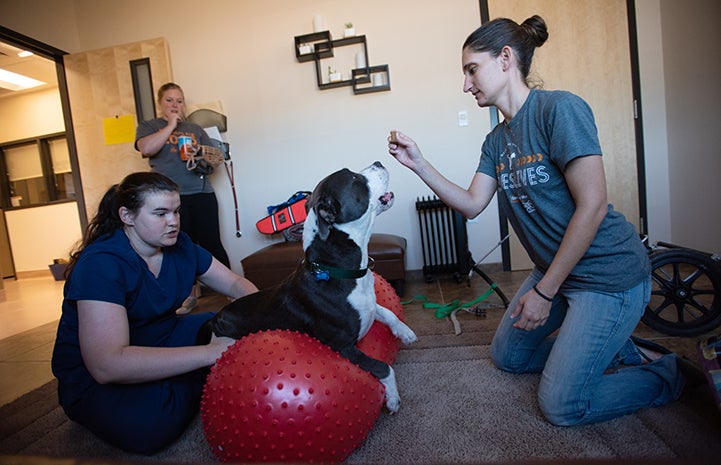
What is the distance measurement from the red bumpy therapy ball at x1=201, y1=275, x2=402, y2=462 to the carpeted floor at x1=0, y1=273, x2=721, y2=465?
192mm

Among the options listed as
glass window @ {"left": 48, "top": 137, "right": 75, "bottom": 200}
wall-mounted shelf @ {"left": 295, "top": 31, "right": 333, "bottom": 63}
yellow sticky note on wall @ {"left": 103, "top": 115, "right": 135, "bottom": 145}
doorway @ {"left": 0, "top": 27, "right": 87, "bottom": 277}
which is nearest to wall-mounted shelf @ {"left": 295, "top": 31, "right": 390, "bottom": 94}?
wall-mounted shelf @ {"left": 295, "top": 31, "right": 333, "bottom": 63}

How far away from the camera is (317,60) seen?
3629 millimetres

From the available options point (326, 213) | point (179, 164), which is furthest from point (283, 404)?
point (179, 164)

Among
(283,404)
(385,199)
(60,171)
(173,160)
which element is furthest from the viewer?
(60,171)

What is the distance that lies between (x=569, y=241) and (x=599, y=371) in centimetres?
45

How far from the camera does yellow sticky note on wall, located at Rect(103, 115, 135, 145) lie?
153 inches

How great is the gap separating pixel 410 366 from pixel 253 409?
37.0 inches

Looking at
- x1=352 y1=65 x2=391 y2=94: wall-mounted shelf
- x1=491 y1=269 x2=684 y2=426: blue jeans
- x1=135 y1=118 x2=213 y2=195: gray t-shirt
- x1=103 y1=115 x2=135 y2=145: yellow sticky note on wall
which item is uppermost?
x1=352 y1=65 x2=391 y2=94: wall-mounted shelf

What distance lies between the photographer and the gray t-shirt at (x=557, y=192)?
3.94ft

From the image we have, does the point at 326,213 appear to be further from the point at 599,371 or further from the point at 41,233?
the point at 41,233

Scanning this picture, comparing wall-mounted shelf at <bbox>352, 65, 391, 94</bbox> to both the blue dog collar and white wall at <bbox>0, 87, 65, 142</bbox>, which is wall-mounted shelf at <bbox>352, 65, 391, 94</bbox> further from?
white wall at <bbox>0, 87, 65, 142</bbox>

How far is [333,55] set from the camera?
3.66 metres

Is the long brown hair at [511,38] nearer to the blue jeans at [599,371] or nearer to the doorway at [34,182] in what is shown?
the blue jeans at [599,371]

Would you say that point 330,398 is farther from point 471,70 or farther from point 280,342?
point 471,70
